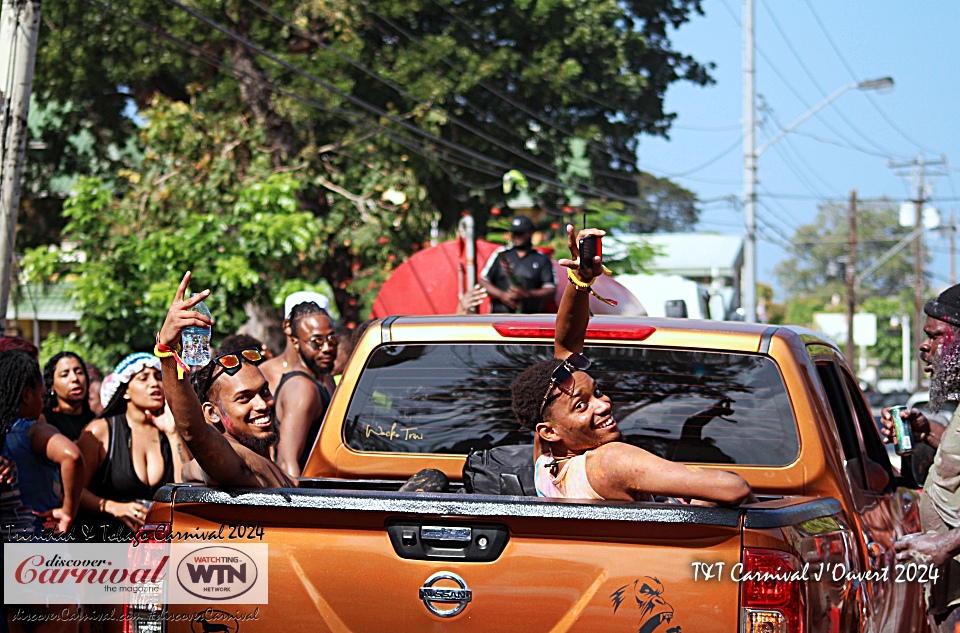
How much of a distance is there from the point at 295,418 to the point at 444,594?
307 centimetres

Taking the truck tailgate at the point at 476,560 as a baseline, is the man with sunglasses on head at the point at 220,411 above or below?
above

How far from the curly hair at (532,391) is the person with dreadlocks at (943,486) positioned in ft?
4.71

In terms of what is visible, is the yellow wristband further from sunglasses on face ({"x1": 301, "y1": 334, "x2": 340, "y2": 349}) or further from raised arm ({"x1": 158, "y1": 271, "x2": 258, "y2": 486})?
sunglasses on face ({"x1": 301, "y1": 334, "x2": 340, "y2": 349})

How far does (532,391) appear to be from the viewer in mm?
3672

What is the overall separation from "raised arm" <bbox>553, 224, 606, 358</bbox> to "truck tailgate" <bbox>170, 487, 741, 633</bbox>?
1.24 m

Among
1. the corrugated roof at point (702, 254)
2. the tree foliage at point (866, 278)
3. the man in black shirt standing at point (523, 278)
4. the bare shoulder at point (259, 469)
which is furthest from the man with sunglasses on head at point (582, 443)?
the tree foliage at point (866, 278)

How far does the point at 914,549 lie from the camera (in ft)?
13.1

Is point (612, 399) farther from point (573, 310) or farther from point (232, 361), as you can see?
point (232, 361)

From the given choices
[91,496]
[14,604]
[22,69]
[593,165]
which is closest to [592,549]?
[14,604]

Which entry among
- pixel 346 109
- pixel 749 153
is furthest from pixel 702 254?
pixel 346 109

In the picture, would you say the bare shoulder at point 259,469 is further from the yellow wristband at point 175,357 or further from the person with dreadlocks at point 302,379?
the person with dreadlocks at point 302,379

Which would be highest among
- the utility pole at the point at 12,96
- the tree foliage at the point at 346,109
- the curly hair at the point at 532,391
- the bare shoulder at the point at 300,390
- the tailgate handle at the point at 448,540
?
the tree foliage at the point at 346,109

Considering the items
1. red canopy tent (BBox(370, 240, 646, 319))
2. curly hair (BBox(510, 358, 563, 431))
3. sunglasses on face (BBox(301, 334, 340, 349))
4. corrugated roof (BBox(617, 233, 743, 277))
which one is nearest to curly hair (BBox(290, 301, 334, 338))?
sunglasses on face (BBox(301, 334, 340, 349))

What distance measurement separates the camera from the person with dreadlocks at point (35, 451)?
5.12m
